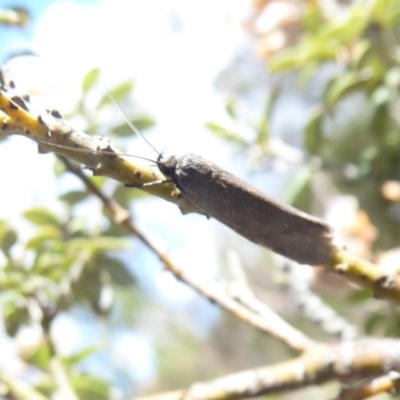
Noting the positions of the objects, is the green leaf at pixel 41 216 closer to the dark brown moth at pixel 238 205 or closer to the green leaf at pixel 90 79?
the green leaf at pixel 90 79

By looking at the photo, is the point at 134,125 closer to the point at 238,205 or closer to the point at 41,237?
the point at 41,237

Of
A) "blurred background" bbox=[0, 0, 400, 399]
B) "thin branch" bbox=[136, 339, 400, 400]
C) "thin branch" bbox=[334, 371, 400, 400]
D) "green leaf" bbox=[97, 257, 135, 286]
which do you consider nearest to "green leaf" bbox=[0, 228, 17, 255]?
"blurred background" bbox=[0, 0, 400, 399]

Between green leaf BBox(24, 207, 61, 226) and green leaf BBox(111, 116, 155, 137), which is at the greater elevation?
green leaf BBox(111, 116, 155, 137)

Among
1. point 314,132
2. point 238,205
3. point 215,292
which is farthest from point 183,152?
point 314,132

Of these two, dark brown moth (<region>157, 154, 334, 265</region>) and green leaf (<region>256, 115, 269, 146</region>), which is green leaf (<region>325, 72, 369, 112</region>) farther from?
dark brown moth (<region>157, 154, 334, 265</region>)

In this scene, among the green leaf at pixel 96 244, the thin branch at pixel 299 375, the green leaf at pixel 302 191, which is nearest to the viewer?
the thin branch at pixel 299 375

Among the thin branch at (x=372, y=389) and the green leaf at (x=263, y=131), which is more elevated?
the green leaf at (x=263, y=131)

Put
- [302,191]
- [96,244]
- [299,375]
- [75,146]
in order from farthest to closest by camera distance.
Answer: [302,191]
[96,244]
[299,375]
[75,146]

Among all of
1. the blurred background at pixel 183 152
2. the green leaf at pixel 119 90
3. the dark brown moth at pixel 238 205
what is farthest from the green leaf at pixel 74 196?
the dark brown moth at pixel 238 205
